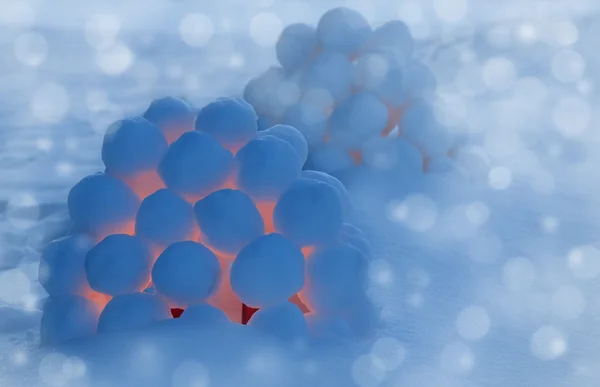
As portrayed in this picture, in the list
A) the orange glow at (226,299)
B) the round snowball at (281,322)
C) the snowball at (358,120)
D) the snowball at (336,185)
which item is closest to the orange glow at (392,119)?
the snowball at (358,120)

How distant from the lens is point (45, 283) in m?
2.26

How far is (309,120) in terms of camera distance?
12.5ft

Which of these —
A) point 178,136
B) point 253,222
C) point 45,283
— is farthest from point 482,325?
point 45,283

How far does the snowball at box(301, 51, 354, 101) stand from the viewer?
386 centimetres

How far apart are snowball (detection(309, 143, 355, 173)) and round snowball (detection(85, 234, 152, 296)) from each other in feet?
5.72

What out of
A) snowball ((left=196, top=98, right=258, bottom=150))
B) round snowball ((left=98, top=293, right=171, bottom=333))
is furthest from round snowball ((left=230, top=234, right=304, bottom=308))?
snowball ((left=196, top=98, right=258, bottom=150))

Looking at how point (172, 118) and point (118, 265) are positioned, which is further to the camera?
point (172, 118)

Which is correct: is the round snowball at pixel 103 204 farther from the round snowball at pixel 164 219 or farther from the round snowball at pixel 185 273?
the round snowball at pixel 185 273

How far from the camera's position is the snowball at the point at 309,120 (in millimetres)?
3818

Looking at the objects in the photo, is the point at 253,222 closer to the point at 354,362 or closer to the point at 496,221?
the point at 354,362

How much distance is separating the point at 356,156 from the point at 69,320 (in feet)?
6.79

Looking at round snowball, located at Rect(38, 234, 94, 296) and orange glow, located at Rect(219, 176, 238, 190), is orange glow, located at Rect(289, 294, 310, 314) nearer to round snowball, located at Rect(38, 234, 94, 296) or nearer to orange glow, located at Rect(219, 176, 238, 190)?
orange glow, located at Rect(219, 176, 238, 190)

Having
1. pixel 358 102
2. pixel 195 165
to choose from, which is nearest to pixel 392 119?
pixel 358 102

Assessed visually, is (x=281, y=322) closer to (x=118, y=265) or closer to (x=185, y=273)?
(x=185, y=273)
